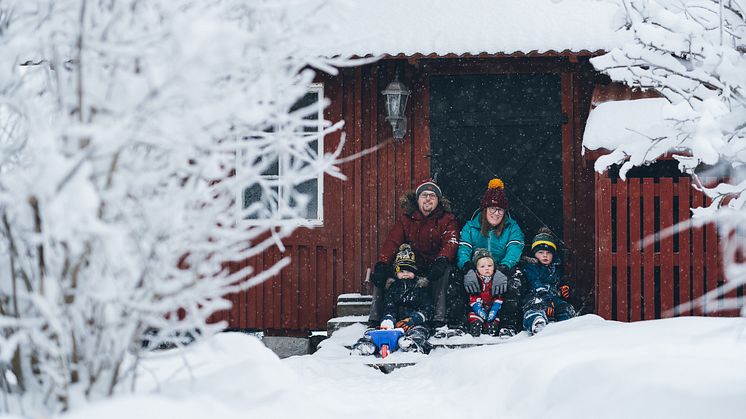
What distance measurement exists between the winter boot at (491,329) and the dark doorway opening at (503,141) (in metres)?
1.58

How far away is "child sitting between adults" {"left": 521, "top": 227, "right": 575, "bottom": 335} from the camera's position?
6961mm

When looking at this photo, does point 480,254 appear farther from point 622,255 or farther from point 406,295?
point 622,255

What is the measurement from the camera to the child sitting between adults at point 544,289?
22.8 ft

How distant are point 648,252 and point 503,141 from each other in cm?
204

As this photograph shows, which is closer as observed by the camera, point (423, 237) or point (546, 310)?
point (546, 310)

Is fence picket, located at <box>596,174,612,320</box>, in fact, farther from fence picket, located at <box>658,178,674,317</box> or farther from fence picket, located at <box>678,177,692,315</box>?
fence picket, located at <box>678,177,692,315</box>

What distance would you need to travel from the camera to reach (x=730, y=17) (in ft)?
15.4

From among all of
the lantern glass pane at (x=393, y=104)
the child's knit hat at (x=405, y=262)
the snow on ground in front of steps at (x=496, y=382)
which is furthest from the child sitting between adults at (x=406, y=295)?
the lantern glass pane at (x=393, y=104)

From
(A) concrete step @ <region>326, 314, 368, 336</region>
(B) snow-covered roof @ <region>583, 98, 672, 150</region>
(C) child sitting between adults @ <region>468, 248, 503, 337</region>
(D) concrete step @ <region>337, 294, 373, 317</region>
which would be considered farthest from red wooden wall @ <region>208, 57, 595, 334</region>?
(C) child sitting between adults @ <region>468, 248, 503, 337</region>

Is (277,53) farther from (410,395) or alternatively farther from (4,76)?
(410,395)

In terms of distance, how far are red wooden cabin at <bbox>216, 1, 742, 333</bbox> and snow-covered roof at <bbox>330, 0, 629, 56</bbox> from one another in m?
0.26

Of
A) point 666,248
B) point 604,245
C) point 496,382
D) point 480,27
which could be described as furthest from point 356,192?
point 496,382

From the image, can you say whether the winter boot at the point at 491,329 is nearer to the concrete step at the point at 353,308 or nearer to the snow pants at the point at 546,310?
the snow pants at the point at 546,310

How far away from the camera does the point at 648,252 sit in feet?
23.1
